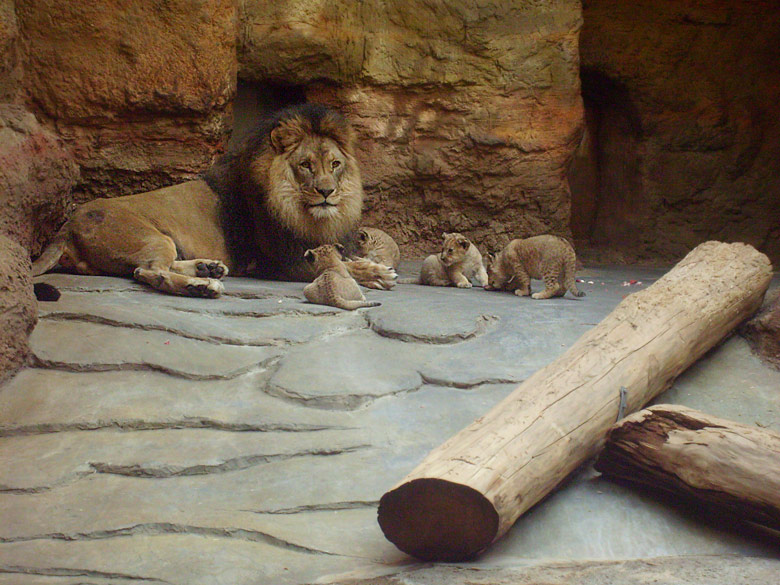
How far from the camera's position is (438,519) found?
3033 mm

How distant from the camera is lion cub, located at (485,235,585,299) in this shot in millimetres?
6629

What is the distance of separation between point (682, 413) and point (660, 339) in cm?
81

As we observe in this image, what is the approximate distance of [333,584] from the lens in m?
2.80

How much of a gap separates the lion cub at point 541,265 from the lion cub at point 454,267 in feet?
1.43

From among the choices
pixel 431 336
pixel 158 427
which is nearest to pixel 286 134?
pixel 431 336

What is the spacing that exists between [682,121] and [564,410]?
823cm

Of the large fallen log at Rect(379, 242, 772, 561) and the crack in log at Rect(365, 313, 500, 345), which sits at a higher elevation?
the large fallen log at Rect(379, 242, 772, 561)

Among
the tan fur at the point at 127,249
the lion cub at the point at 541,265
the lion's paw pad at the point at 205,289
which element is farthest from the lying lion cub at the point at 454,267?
the lion's paw pad at the point at 205,289

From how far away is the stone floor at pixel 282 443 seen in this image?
3.02 meters

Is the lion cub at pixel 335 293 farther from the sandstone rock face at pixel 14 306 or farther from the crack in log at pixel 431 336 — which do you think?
the sandstone rock face at pixel 14 306

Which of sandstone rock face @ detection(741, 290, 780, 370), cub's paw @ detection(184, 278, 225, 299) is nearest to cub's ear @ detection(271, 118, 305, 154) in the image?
cub's paw @ detection(184, 278, 225, 299)

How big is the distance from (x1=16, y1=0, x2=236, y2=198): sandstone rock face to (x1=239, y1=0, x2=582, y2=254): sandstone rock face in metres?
1.02

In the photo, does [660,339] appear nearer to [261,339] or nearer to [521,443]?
[521,443]

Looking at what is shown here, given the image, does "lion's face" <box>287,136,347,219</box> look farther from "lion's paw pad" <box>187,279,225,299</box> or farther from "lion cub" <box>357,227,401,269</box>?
"lion's paw pad" <box>187,279,225,299</box>
